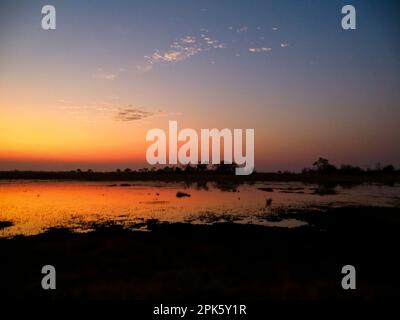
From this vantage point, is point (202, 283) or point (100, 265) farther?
point (100, 265)

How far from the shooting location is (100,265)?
52.2 feet

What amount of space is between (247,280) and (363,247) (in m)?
9.08

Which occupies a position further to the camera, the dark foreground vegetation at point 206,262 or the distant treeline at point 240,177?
the distant treeline at point 240,177

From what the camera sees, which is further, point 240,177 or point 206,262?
point 240,177

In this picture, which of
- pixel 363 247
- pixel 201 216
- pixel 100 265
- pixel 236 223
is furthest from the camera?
pixel 201 216

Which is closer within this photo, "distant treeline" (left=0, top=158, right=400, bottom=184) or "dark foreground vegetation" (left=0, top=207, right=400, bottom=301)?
"dark foreground vegetation" (left=0, top=207, right=400, bottom=301)

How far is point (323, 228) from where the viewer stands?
25.1 m

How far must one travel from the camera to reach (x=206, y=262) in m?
16.2

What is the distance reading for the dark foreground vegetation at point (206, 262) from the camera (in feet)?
41.0

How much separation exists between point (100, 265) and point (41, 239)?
7466mm

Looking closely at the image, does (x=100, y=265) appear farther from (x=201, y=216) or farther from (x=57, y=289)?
(x=201, y=216)

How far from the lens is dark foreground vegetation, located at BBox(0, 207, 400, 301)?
12508mm
